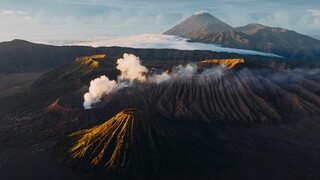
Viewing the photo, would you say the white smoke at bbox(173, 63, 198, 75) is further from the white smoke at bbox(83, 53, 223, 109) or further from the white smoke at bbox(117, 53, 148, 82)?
the white smoke at bbox(117, 53, 148, 82)

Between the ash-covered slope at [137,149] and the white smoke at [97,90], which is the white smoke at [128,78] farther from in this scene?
the ash-covered slope at [137,149]

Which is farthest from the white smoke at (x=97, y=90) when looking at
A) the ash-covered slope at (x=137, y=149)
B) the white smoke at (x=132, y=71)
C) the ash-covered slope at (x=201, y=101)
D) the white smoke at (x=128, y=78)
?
the ash-covered slope at (x=137, y=149)

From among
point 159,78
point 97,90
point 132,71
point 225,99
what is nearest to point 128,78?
point 132,71

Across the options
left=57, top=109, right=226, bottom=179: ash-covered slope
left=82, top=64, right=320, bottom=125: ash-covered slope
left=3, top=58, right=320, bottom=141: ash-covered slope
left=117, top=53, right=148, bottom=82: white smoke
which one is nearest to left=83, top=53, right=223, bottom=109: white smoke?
left=117, top=53, right=148, bottom=82: white smoke

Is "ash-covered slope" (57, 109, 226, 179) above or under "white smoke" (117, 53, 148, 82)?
under

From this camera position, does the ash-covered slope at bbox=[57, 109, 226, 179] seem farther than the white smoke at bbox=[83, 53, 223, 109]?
No

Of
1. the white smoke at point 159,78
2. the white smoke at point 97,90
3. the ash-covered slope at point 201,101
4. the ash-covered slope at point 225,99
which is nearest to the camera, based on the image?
the ash-covered slope at point 201,101

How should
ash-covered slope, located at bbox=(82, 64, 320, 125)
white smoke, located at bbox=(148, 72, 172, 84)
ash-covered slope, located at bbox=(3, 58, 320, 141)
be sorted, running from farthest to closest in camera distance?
white smoke, located at bbox=(148, 72, 172, 84) < ash-covered slope, located at bbox=(82, 64, 320, 125) < ash-covered slope, located at bbox=(3, 58, 320, 141)
